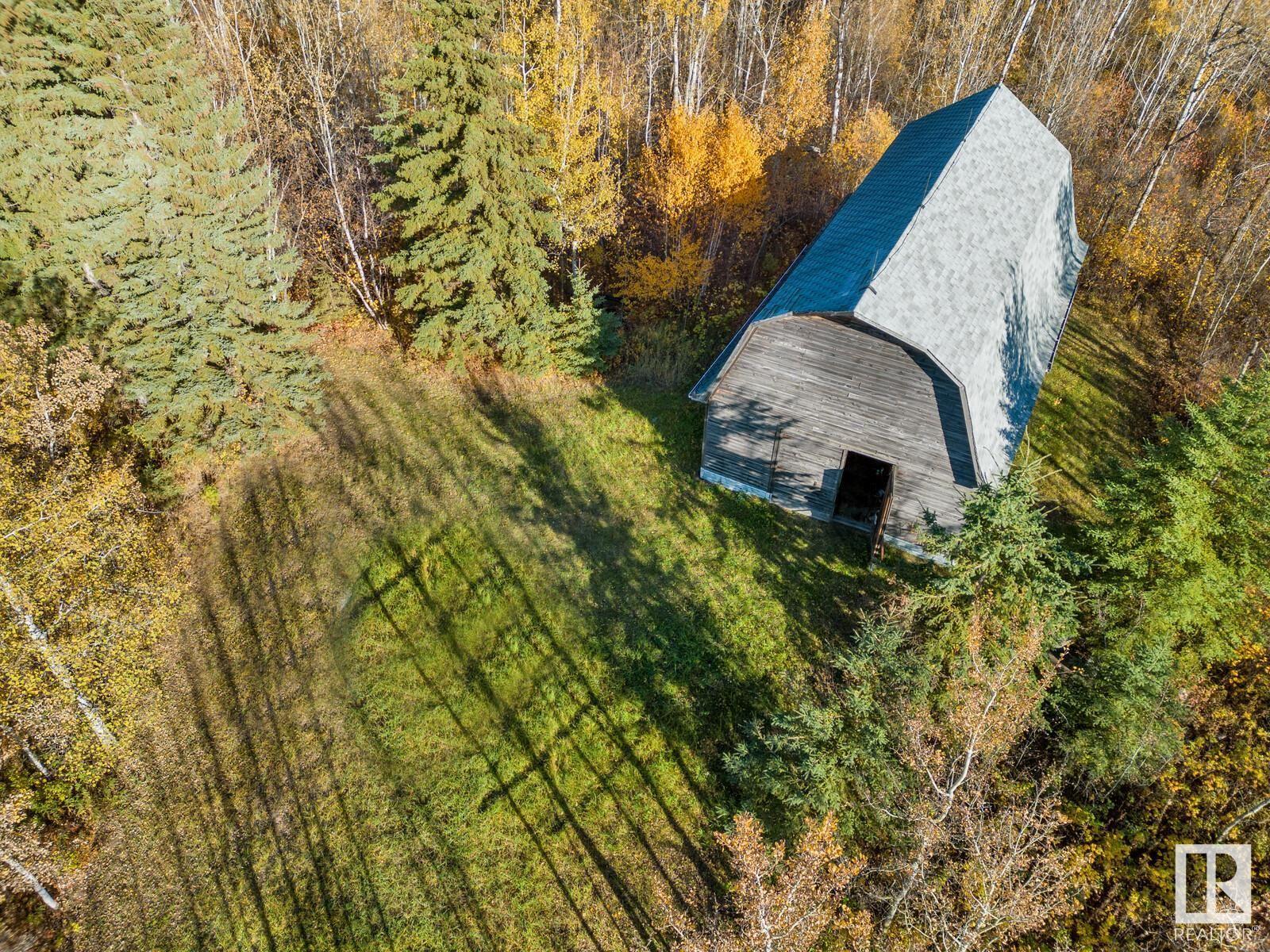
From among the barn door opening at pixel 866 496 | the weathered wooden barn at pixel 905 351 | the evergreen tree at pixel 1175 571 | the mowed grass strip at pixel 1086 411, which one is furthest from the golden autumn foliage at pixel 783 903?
the mowed grass strip at pixel 1086 411

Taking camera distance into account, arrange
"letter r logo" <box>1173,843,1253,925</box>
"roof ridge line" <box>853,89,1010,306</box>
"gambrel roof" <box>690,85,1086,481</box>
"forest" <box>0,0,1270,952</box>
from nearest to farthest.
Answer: "letter r logo" <box>1173,843,1253,925</box> → "forest" <box>0,0,1270,952</box> → "roof ridge line" <box>853,89,1010,306</box> → "gambrel roof" <box>690,85,1086,481</box>

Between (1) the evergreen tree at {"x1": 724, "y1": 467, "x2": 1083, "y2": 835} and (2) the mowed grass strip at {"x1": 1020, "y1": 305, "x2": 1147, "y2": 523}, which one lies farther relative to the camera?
(2) the mowed grass strip at {"x1": 1020, "y1": 305, "x2": 1147, "y2": 523}

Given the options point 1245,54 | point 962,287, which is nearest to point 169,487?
point 962,287

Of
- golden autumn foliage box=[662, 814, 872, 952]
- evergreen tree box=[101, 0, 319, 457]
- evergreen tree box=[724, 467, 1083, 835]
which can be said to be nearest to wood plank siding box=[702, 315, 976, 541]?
evergreen tree box=[724, 467, 1083, 835]

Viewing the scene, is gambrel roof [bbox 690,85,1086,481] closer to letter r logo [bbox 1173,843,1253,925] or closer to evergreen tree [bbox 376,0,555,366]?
evergreen tree [bbox 376,0,555,366]

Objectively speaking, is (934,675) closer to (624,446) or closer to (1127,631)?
(1127,631)

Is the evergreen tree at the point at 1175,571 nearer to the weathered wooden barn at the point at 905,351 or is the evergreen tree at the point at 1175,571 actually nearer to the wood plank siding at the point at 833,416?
the weathered wooden barn at the point at 905,351
